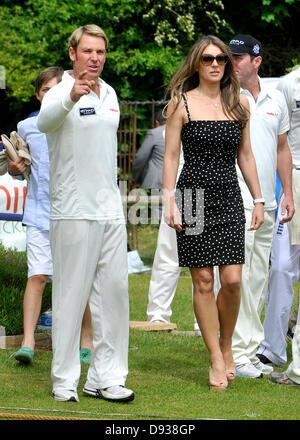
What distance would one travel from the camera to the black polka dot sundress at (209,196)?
21.7 ft

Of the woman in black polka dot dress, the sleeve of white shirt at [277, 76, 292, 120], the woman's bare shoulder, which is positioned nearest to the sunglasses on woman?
the woman in black polka dot dress

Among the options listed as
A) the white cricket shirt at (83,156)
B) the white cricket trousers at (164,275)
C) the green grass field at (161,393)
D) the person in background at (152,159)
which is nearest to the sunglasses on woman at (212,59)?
the white cricket shirt at (83,156)

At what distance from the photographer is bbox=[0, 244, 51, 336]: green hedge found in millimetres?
7965

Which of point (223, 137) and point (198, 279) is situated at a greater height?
point (223, 137)

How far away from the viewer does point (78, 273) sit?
6.09 metres

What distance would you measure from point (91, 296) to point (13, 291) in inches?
76.7

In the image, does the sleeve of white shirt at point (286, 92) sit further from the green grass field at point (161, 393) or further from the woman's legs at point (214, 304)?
the green grass field at point (161, 393)

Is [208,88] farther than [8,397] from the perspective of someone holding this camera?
Yes

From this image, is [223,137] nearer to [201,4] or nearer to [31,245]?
[31,245]

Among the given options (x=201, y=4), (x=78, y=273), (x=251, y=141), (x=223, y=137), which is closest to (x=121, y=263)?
(x=78, y=273)

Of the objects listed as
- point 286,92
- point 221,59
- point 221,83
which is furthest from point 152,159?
point 221,59

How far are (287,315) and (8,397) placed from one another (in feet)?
8.28

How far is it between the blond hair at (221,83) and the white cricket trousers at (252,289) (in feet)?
2.97

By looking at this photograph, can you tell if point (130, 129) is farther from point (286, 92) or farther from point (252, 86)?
point (252, 86)
